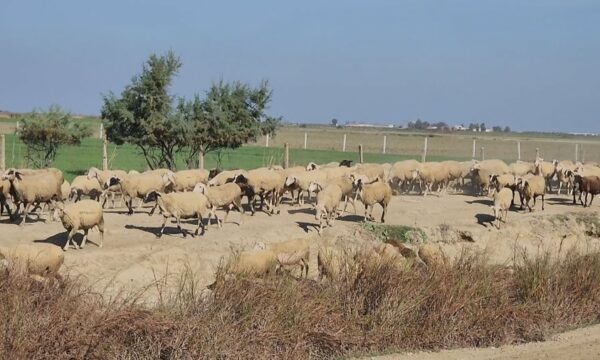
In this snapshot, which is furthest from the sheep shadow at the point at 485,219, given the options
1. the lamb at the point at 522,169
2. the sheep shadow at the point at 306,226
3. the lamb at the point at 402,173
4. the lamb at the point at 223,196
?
the lamb at the point at 223,196

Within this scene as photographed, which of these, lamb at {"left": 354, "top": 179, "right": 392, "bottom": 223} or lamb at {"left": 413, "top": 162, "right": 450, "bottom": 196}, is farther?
lamb at {"left": 413, "top": 162, "right": 450, "bottom": 196}

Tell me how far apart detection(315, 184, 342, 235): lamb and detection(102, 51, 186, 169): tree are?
1123cm

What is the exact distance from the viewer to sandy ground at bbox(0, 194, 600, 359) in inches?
668

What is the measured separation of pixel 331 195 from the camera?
22.8m

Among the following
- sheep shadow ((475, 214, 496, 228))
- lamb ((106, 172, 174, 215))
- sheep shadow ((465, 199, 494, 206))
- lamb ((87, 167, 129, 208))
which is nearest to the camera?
lamb ((106, 172, 174, 215))

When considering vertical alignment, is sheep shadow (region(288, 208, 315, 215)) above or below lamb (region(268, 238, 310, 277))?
above

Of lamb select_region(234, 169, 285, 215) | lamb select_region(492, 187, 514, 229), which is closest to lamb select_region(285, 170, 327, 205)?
lamb select_region(234, 169, 285, 215)

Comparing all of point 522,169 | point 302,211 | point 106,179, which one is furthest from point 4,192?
point 522,169

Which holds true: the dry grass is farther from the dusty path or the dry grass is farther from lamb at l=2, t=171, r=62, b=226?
lamb at l=2, t=171, r=62, b=226

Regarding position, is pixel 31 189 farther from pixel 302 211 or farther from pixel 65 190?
pixel 302 211

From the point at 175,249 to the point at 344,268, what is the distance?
681 cm

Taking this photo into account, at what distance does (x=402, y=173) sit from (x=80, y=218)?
16079 millimetres

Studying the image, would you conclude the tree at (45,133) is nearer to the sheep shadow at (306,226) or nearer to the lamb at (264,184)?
the lamb at (264,184)

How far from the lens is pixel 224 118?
1321 inches
